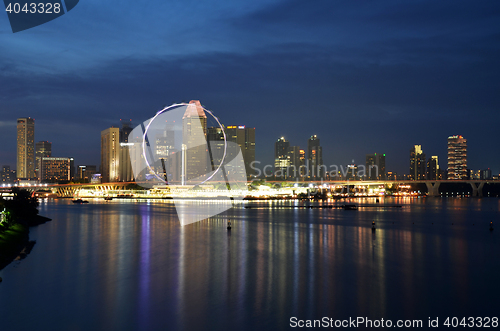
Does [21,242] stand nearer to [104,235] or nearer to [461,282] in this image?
[104,235]

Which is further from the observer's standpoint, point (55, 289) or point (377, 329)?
point (55, 289)

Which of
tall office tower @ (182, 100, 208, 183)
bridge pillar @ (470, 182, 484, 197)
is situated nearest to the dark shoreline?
tall office tower @ (182, 100, 208, 183)

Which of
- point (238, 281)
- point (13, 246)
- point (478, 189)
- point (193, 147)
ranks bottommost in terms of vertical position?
point (478, 189)

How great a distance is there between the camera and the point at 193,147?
461 feet

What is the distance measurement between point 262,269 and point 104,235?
21104 millimetres

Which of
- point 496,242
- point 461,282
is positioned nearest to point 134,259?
point 461,282

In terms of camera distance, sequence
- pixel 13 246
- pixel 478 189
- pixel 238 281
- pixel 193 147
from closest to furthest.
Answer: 1. pixel 238 281
2. pixel 13 246
3. pixel 193 147
4. pixel 478 189

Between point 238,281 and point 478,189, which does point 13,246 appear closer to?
point 238,281

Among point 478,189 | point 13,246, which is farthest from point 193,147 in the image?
point 13,246

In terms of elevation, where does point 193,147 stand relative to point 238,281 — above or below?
above

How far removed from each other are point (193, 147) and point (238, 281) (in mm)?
121145

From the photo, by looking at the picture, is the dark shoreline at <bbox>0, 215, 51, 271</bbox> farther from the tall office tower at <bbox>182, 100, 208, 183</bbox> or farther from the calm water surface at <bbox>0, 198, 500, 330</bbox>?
the tall office tower at <bbox>182, 100, 208, 183</bbox>

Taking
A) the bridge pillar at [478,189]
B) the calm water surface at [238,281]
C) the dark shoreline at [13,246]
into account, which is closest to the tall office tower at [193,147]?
the dark shoreline at [13,246]

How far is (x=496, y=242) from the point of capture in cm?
3681
